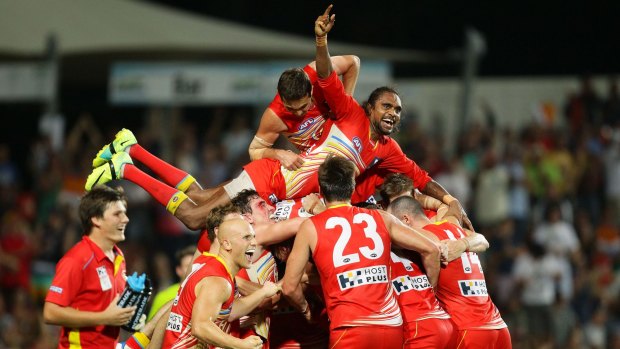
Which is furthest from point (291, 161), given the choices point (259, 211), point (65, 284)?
point (65, 284)

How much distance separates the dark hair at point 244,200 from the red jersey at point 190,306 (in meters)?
0.72

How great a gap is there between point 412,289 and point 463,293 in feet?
1.71

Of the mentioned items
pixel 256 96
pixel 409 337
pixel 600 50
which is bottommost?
pixel 409 337

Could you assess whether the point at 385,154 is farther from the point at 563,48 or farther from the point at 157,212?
the point at 563,48

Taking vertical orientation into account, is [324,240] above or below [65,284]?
above

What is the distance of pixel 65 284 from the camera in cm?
942

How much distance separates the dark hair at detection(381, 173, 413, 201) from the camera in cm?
977

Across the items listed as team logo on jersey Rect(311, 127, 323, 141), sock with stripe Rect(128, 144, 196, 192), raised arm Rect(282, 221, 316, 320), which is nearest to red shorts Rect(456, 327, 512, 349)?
raised arm Rect(282, 221, 316, 320)

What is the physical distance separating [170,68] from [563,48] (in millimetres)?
11330

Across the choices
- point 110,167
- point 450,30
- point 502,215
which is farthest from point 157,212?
point 450,30

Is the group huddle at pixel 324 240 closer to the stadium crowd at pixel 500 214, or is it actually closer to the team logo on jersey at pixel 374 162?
the team logo on jersey at pixel 374 162

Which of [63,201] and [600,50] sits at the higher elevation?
[600,50]

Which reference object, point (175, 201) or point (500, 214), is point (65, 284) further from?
point (500, 214)

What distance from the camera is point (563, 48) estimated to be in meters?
25.8
